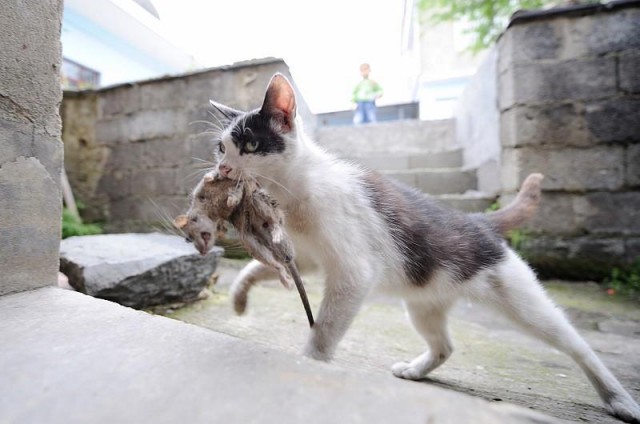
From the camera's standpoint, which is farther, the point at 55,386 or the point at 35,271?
the point at 35,271

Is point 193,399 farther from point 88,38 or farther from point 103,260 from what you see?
point 88,38

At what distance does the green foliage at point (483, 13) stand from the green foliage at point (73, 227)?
16.3 ft

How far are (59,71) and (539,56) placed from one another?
3.34 meters

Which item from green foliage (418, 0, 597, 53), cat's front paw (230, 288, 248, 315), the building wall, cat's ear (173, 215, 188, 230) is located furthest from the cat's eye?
green foliage (418, 0, 597, 53)

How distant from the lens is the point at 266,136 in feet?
3.92

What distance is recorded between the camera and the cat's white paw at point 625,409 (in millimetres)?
1135

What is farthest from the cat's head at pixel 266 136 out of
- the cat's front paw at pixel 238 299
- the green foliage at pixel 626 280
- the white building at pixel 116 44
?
the green foliage at pixel 626 280

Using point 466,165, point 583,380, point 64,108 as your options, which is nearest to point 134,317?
point 583,380

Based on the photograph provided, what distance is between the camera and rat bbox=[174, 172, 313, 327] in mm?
864

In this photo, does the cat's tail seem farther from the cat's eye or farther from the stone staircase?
the stone staircase

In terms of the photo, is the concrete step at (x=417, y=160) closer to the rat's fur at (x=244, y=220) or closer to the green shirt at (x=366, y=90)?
the green shirt at (x=366, y=90)

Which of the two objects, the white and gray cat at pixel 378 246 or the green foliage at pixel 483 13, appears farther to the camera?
the green foliage at pixel 483 13

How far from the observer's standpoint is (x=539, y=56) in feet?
9.30

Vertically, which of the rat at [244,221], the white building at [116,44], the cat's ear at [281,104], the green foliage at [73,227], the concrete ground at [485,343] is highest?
the white building at [116,44]
